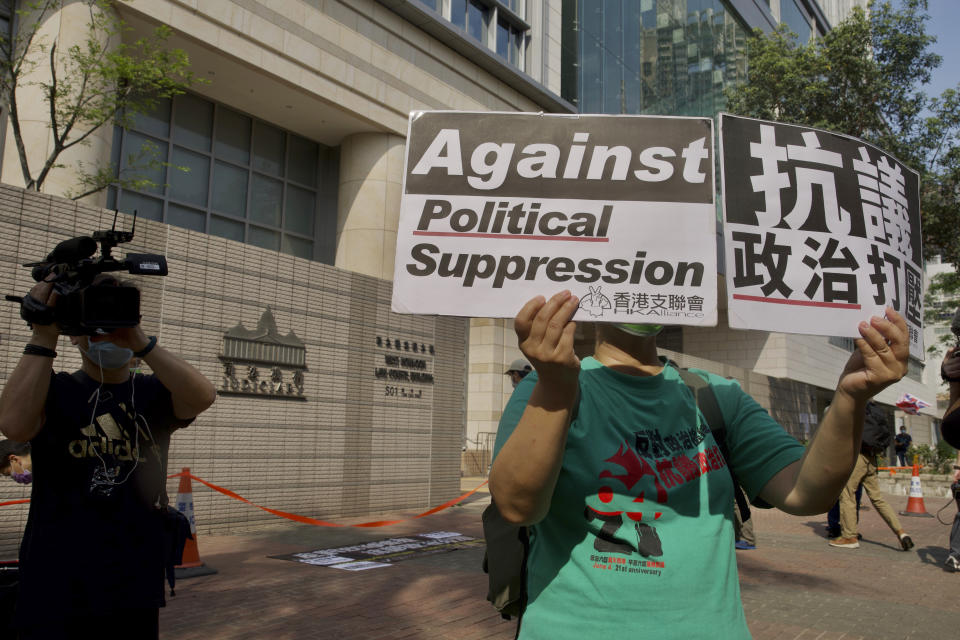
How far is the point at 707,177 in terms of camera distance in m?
2.06

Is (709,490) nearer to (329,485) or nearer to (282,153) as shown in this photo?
(329,485)

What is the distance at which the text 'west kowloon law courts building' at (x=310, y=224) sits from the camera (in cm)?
967

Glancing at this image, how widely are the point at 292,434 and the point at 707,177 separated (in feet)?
31.1

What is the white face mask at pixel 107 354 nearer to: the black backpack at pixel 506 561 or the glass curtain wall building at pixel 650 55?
the black backpack at pixel 506 561

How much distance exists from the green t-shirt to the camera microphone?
6.19ft

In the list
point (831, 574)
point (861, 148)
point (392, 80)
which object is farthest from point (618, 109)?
point (861, 148)

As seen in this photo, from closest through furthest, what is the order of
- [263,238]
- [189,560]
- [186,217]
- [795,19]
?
[189,560] → [186,217] → [263,238] → [795,19]

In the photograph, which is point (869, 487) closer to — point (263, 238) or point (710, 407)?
point (710, 407)

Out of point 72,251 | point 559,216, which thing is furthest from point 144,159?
point 559,216

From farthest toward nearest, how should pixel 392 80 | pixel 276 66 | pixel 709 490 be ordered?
pixel 392 80 < pixel 276 66 < pixel 709 490

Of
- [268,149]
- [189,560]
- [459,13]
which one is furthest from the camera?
[459,13]

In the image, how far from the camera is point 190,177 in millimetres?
15773

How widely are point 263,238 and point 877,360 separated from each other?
16674 millimetres

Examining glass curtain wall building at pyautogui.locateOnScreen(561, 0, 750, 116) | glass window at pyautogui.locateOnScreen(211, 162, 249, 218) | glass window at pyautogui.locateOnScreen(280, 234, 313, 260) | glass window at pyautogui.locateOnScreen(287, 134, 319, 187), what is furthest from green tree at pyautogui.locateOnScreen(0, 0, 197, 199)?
glass curtain wall building at pyautogui.locateOnScreen(561, 0, 750, 116)
